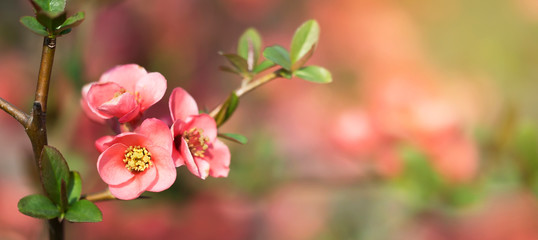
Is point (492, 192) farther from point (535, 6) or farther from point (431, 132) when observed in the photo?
point (535, 6)

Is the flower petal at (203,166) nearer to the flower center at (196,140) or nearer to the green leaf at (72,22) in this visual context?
the flower center at (196,140)

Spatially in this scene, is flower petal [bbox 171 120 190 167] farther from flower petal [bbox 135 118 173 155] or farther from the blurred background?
the blurred background

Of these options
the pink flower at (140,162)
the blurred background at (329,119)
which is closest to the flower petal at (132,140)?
the pink flower at (140,162)

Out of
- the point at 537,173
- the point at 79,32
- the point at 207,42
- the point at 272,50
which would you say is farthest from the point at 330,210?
the point at 272,50

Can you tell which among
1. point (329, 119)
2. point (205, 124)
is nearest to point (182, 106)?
point (205, 124)

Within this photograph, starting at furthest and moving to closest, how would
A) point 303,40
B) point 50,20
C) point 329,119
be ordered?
point 329,119 → point 303,40 → point 50,20

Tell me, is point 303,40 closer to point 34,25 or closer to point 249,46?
point 249,46

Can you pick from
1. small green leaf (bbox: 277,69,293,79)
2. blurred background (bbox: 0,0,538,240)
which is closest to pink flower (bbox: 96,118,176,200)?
small green leaf (bbox: 277,69,293,79)
